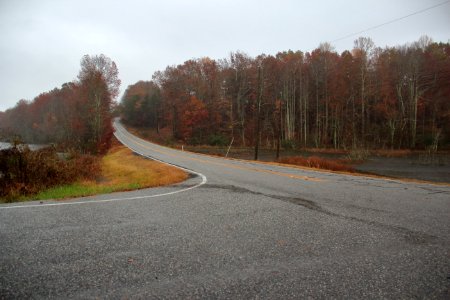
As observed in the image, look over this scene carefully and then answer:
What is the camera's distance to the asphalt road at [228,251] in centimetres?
250

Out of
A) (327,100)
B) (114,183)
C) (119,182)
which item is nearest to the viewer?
(114,183)

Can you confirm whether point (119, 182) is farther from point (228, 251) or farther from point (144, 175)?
point (228, 251)

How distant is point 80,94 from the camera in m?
37.4

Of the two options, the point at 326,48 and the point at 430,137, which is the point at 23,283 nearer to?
the point at 430,137

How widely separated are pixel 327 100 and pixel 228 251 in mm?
41928

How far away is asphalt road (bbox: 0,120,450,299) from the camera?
8.20ft

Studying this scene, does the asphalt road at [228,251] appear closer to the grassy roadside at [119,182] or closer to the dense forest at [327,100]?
the grassy roadside at [119,182]

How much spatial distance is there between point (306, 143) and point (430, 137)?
16113 millimetres

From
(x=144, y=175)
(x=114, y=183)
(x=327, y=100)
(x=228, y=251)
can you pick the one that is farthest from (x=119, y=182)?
(x=327, y=100)

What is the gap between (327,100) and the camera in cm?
4088

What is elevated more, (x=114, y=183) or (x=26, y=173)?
(x=26, y=173)

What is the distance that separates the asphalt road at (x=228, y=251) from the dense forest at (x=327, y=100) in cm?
2675

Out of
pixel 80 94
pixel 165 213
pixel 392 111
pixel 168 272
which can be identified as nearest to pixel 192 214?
pixel 165 213

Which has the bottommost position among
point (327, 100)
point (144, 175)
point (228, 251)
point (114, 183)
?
point (114, 183)
